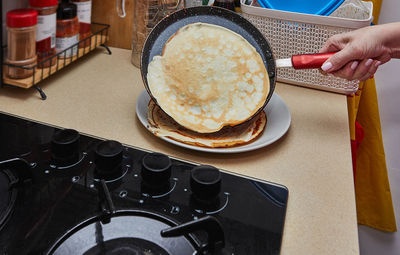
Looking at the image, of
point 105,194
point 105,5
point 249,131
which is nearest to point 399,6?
point 249,131

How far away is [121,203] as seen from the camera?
0.53 m

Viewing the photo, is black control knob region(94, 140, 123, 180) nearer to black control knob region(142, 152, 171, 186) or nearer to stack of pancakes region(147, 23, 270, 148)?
black control knob region(142, 152, 171, 186)

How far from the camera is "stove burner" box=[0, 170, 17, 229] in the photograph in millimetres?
482

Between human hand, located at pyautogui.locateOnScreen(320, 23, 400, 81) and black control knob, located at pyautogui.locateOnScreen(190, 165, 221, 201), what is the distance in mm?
383

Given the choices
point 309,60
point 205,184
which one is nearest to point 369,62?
point 309,60

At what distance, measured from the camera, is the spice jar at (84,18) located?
96 centimetres

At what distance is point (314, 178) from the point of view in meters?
0.66

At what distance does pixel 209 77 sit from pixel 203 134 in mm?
130

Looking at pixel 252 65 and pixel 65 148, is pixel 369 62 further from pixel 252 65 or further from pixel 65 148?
pixel 65 148

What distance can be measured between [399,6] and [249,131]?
84cm

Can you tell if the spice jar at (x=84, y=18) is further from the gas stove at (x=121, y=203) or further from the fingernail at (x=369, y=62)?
the fingernail at (x=369, y=62)

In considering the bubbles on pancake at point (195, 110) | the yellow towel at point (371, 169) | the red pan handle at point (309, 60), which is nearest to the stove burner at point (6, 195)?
the bubbles on pancake at point (195, 110)

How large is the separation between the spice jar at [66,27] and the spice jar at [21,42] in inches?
4.3

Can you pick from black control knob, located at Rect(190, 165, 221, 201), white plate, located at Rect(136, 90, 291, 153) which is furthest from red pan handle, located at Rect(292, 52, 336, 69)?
black control knob, located at Rect(190, 165, 221, 201)
